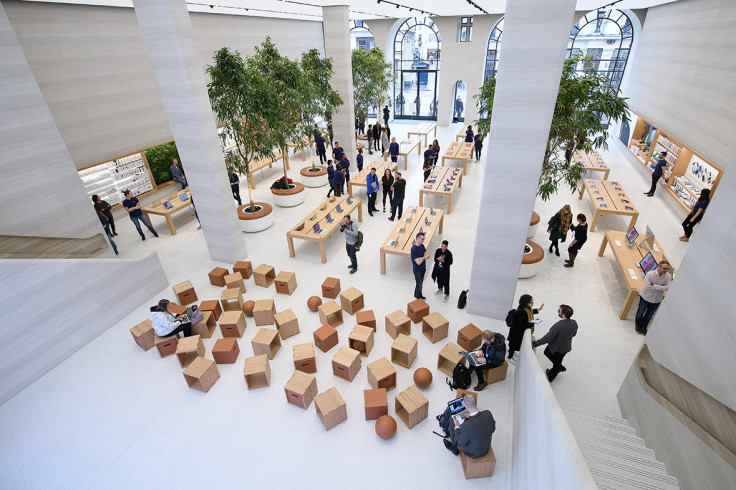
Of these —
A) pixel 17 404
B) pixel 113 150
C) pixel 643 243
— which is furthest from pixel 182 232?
pixel 643 243

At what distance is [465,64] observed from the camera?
704 inches

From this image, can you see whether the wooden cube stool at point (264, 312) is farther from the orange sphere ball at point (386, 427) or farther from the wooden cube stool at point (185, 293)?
the orange sphere ball at point (386, 427)

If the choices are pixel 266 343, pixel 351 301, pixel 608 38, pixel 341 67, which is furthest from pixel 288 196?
pixel 608 38

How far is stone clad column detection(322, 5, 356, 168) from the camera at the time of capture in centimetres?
1177

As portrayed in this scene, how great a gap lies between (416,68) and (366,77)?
6.21 meters

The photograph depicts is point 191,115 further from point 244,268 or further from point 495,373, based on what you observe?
point 495,373

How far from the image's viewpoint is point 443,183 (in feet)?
35.4

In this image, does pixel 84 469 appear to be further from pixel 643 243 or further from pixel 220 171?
pixel 643 243

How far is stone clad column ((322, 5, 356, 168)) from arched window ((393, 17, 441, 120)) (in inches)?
301

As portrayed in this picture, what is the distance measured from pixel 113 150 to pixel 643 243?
1351 centimetres

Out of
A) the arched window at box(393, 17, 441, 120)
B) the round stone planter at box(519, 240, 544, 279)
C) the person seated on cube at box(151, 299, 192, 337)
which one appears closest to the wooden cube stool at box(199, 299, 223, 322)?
the person seated on cube at box(151, 299, 192, 337)

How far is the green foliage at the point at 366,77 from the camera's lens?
15.1m

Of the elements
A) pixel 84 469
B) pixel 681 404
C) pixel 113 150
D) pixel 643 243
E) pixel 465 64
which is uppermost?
pixel 465 64

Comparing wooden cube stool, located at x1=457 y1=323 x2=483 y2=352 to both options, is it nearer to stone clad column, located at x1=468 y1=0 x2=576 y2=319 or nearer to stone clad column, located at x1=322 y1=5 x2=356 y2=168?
stone clad column, located at x1=468 y1=0 x2=576 y2=319
